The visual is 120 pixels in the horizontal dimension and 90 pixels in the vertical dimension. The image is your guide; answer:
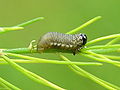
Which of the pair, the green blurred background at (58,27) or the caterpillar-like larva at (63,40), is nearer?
the caterpillar-like larva at (63,40)

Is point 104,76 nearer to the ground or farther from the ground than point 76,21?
nearer to the ground

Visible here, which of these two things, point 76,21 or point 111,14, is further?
point 76,21

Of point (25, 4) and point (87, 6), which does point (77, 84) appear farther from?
point (25, 4)

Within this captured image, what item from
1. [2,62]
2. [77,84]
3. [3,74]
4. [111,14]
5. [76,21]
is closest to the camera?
[2,62]

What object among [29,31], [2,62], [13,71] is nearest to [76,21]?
[29,31]

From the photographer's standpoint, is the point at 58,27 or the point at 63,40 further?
the point at 58,27

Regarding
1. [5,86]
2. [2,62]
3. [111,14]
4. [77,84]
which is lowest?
[77,84]

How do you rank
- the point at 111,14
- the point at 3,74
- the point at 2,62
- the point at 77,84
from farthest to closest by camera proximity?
1. the point at 111,14
2. the point at 77,84
3. the point at 3,74
4. the point at 2,62

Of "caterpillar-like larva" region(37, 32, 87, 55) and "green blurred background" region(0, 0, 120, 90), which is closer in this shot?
"caterpillar-like larva" region(37, 32, 87, 55)
